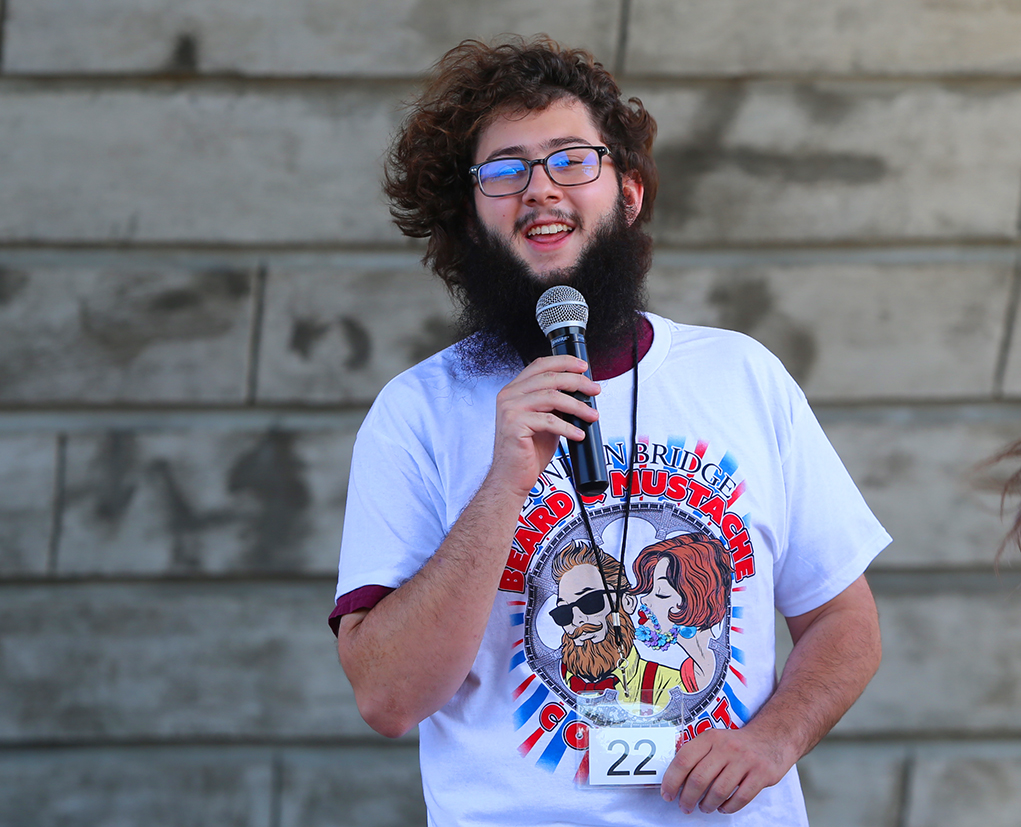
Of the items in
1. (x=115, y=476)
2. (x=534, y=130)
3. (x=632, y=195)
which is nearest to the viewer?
(x=534, y=130)

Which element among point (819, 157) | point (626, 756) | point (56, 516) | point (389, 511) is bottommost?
point (56, 516)

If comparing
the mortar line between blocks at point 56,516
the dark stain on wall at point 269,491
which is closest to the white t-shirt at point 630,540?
the dark stain on wall at point 269,491

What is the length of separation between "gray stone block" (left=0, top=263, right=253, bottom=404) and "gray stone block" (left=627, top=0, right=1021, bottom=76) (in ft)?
6.60

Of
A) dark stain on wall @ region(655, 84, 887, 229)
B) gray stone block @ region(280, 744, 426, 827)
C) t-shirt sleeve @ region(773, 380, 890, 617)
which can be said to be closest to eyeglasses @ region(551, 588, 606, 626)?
t-shirt sleeve @ region(773, 380, 890, 617)

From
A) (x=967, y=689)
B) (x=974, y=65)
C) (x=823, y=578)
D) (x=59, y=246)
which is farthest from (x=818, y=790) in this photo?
(x=59, y=246)

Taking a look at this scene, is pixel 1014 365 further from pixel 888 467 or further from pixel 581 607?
pixel 581 607

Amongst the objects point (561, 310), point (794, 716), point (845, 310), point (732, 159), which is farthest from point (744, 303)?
point (794, 716)

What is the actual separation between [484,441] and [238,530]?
6.97 ft

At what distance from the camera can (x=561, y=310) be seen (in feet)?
5.35

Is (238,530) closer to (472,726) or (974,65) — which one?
Answer: (472,726)

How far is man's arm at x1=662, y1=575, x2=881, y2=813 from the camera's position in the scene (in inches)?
59.9

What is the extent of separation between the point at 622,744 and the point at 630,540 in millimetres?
374

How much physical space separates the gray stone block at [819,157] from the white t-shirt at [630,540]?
1.93m

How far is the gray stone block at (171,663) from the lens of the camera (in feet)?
11.5
